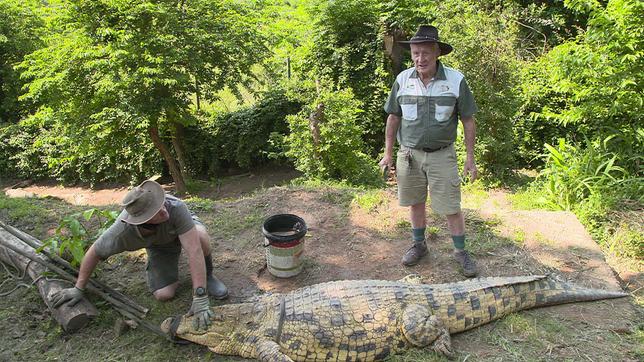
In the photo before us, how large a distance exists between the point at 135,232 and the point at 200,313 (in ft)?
2.47

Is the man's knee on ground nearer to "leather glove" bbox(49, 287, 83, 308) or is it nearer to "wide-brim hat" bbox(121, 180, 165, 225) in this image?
"leather glove" bbox(49, 287, 83, 308)

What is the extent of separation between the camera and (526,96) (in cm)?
794

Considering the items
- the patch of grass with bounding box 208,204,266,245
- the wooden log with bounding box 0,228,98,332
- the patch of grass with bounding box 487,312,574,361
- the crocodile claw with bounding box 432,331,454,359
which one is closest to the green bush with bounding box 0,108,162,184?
the patch of grass with bounding box 208,204,266,245

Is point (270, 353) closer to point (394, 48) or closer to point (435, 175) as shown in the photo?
point (435, 175)

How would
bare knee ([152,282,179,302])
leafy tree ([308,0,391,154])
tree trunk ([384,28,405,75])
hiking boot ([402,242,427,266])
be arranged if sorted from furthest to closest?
leafy tree ([308,0,391,154]), tree trunk ([384,28,405,75]), hiking boot ([402,242,427,266]), bare knee ([152,282,179,302])

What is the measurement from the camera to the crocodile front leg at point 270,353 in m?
2.79

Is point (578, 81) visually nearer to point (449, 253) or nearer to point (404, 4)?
point (449, 253)

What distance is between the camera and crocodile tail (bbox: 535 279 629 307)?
3.27m

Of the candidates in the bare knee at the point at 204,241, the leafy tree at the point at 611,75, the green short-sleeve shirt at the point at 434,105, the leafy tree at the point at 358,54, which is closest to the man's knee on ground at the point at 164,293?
the bare knee at the point at 204,241

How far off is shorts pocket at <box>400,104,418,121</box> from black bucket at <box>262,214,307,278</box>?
1.24m

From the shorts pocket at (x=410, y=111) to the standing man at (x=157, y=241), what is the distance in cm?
186

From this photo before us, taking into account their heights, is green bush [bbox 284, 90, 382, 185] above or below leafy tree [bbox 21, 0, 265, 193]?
below

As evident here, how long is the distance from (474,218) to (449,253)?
884 millimetres

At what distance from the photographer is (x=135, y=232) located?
3.16m
